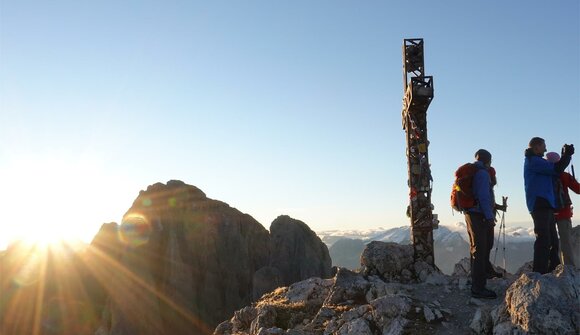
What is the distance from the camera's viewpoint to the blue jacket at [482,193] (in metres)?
9.62

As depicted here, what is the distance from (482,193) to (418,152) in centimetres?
474

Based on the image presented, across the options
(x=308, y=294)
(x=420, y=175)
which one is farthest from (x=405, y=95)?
(x=308, y=294)

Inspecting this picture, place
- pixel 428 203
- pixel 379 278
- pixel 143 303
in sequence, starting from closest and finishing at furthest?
pixel 379 278 → pixel 428 203 → pixel 143 303

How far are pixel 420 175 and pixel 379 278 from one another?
3264mm

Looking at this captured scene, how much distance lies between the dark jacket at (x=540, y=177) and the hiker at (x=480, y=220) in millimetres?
768

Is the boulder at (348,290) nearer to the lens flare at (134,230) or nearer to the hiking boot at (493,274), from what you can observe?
the hiking boot at (493,274)

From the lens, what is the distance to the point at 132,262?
50.1 m

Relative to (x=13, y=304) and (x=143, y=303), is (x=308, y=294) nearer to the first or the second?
(x=143, y=303)

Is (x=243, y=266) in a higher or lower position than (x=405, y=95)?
lower

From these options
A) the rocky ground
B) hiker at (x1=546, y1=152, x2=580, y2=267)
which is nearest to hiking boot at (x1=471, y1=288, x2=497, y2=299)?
the rocky ground

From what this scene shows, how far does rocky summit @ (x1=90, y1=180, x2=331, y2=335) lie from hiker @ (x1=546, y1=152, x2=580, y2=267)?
127ft

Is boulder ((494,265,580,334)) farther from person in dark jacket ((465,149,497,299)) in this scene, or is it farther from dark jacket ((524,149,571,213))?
dark jacket ((524,149,571,213))

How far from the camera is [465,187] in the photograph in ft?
32.6

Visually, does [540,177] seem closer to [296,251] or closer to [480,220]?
[480,220]
